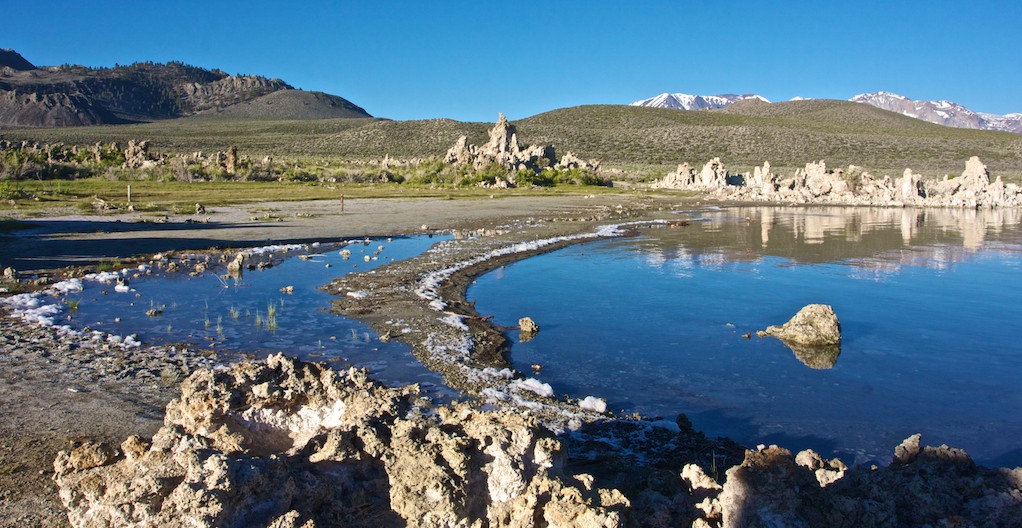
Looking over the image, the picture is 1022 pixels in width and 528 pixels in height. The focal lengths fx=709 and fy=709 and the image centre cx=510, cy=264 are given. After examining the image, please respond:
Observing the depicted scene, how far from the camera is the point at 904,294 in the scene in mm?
13023

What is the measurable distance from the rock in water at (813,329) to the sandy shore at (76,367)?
23.8 feet

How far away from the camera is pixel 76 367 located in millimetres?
7055

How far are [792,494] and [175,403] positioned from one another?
3542 mm

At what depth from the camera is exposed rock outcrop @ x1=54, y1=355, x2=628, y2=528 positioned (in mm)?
3277

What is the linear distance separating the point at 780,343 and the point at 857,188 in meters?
36.8

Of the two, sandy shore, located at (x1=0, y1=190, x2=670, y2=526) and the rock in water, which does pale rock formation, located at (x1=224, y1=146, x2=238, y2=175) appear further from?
the rock in water

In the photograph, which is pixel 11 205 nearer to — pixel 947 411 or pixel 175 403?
pixel 175 403

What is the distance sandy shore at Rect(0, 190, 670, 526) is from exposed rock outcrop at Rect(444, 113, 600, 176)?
26.6 meters

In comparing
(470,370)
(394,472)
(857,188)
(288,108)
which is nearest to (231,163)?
(857,188)

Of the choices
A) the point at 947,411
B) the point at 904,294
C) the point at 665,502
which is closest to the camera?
the point at 665,502

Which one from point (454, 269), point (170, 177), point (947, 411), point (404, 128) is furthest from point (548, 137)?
point (947, 411)

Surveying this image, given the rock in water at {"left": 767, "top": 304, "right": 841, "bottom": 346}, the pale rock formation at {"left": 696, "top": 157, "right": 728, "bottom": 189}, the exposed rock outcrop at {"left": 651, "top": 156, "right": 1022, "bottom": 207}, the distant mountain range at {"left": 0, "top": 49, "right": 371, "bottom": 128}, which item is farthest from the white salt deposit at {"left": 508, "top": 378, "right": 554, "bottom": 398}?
the distant mountain range at {"left": 0, "top": 49, "right": 371, "bottom": 128}

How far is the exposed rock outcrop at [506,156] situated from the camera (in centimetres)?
4781

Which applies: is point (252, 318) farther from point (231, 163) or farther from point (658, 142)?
point (658, 142)
